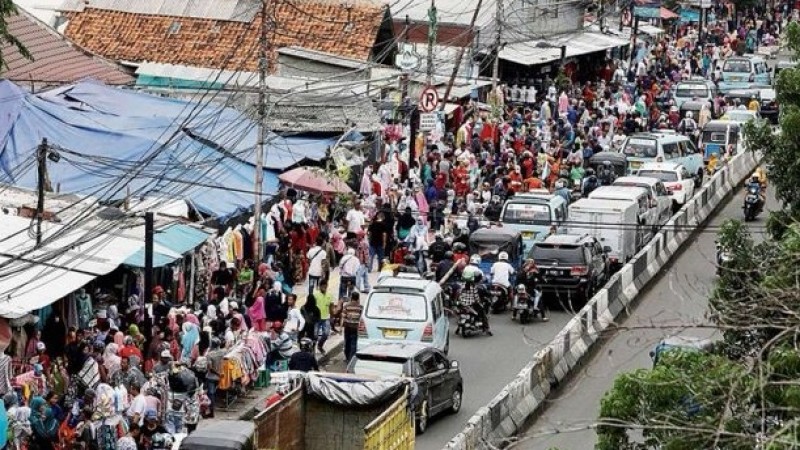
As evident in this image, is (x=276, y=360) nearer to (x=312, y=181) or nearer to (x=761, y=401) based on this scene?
(x=312, y=181)

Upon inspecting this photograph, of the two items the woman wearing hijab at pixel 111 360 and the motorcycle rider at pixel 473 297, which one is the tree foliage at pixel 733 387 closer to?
the woman wearing hijab at pixel 111 360

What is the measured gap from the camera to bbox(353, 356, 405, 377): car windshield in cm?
2548

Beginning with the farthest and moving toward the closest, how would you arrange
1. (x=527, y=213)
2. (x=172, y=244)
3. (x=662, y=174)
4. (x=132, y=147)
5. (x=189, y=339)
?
(x=662, y=174) → (x=527, y=213) → (x=132, y=147) → (x=172, y=244) → (x=189, y=339)

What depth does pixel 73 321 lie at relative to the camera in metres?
26.8

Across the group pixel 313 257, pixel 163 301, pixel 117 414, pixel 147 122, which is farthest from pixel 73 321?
pixel 147 122

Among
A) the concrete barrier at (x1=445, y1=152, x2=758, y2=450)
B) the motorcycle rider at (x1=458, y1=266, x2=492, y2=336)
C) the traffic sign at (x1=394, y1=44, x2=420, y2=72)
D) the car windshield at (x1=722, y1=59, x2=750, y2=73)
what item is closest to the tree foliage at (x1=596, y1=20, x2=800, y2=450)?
the concrete barrier at (x1=445, y1=152, x2=758, y2=450)

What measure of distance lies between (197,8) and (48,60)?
7.93 meters

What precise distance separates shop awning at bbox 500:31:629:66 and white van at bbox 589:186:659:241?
1748cm

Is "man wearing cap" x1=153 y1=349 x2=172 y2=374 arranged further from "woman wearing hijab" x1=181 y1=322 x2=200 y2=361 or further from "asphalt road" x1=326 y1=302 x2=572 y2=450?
"asphalt road" x1=326 y1=302 x2=572 y2=450

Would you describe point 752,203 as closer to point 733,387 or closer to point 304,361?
point 304,361

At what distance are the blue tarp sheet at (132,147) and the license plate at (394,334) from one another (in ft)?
16.6

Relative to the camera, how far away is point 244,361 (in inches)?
1062

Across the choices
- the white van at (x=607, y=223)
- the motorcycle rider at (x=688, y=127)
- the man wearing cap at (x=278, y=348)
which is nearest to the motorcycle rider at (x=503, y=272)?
the white van at (x=607, y=223)

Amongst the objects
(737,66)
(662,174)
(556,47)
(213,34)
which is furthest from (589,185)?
(737,66)
